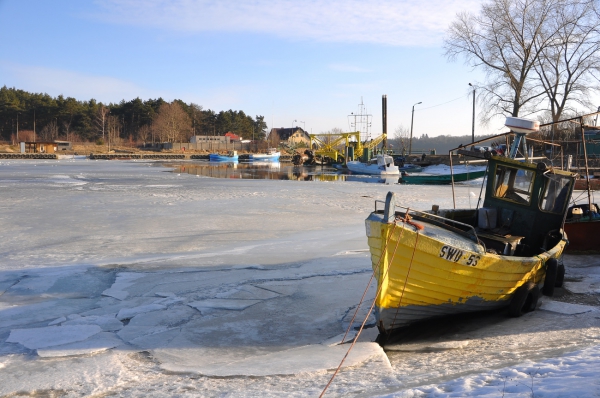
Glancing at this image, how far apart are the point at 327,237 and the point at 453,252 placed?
707 centimetres

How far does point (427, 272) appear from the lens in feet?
23.6

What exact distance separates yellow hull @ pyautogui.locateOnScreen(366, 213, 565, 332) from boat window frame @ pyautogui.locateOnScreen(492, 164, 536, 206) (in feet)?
8.30

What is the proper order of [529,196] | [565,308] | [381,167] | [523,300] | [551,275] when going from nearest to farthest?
[523,300] < [565,308] < [551,275] < [529,196] < [381,167]

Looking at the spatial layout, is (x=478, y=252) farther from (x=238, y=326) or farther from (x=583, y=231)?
(x=583, y=231)

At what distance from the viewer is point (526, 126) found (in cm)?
970

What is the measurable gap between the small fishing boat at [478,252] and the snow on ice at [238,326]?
1.39 ft

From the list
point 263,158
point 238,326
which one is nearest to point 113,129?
point 263,158

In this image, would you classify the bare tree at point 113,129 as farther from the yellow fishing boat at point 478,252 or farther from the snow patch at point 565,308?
the snow patch at point 565,308

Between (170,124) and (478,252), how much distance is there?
98.7m

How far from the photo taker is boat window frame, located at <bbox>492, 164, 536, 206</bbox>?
10117mm

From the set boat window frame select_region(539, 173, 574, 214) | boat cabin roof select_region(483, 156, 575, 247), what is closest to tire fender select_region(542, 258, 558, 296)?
boat cabin roof select_region(483, 156, 575, 247)

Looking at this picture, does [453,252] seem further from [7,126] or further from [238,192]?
[7,126]

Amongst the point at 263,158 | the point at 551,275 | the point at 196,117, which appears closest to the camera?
the point at 551,275

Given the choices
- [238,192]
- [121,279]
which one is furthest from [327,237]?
[238,192]
